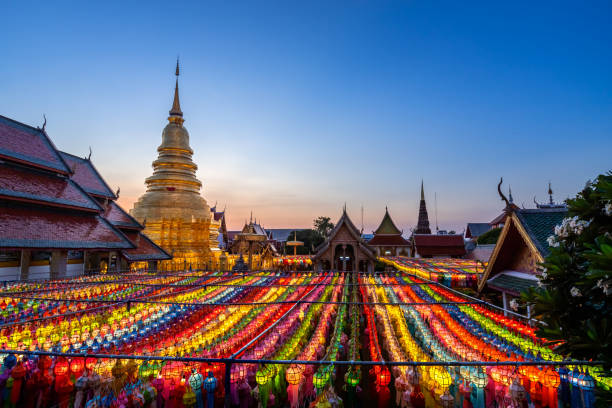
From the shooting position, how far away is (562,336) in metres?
2.48

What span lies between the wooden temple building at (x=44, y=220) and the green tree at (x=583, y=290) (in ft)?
53.5

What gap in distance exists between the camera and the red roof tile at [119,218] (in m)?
19.3

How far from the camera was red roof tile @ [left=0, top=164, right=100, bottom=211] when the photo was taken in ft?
44.2

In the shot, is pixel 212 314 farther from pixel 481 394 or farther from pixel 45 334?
pixel 481 394

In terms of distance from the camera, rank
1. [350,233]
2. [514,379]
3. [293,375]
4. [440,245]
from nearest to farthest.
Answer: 1. [514,379]
2. [293,375]
3. [350,233]
4. [440,245]

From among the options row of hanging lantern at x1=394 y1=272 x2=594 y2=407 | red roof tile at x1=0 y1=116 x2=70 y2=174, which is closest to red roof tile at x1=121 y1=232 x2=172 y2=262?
red roof tile at x1=0 y1=116 x2=70 y2=174

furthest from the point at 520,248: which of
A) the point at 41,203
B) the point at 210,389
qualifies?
the point at 41,203

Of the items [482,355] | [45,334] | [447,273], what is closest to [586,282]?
[482,355]

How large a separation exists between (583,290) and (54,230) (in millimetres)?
18089

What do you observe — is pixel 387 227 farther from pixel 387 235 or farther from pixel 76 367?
pixel 76 367

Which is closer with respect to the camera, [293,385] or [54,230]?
[293,385]

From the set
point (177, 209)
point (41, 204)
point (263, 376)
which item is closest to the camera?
point (263, 376)

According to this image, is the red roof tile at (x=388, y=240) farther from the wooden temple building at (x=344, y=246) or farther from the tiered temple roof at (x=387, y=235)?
the wooden temple building at (x=344, y=246)

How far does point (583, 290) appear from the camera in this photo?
2.51 metres
